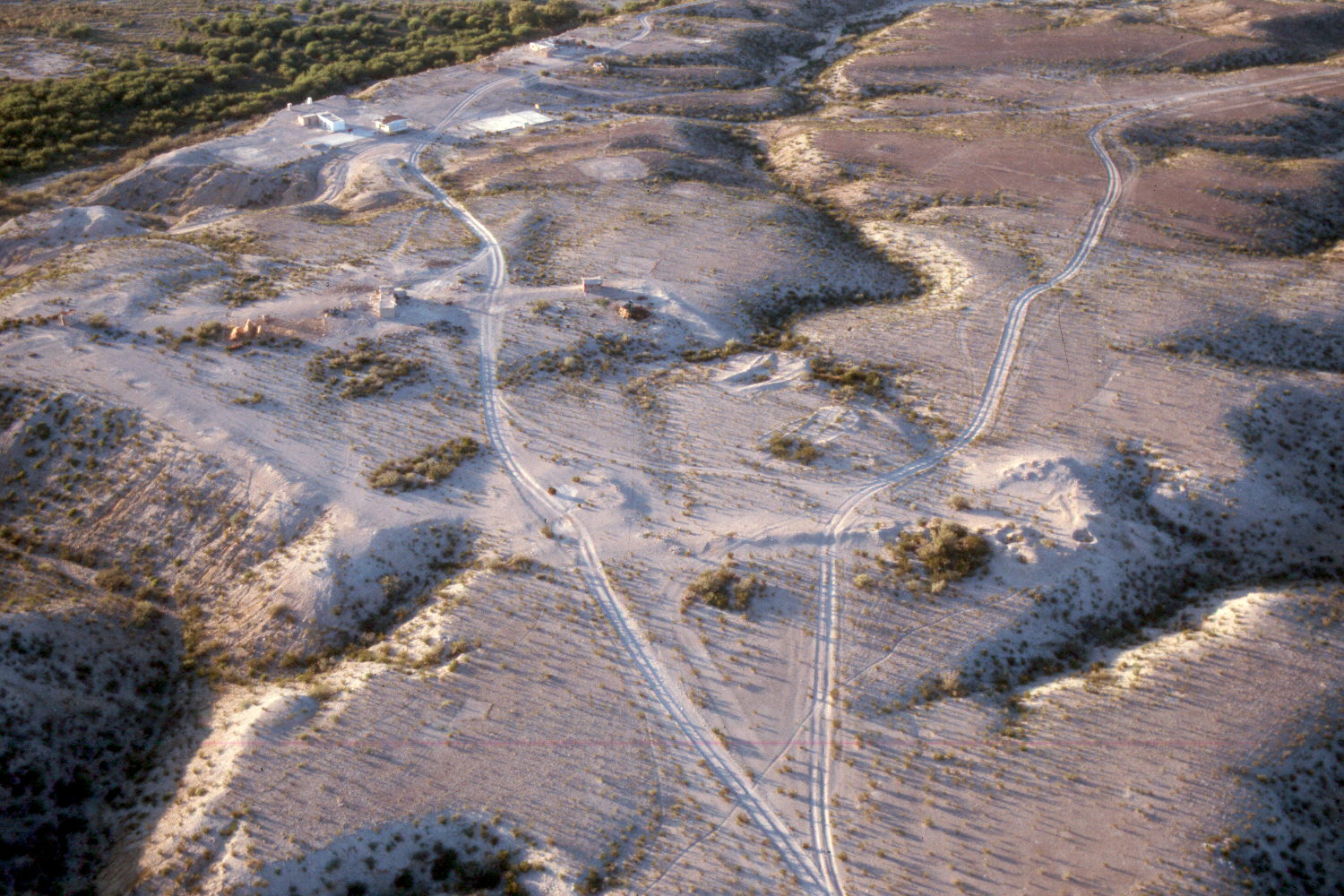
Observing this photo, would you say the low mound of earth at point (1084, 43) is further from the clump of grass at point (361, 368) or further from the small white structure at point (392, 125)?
the clump of grass at point (361, 368)

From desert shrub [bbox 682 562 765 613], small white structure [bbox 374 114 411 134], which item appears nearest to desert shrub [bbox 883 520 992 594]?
desert shrub [bbox 682 562 765 613]

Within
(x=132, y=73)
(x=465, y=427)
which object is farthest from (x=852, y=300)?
(x=132, y=73)

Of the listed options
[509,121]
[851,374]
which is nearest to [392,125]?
Result: [509,121]

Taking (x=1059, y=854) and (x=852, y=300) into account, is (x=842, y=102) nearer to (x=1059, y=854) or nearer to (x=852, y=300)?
(x=852, y=300)

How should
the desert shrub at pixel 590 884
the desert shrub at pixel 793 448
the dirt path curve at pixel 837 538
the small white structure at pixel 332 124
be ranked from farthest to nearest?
the small white structure at pixel 332 124
the desert shrub at pixel 793 448
the dirt path curve at pixel 837 538
the desert shrub at pixel 590 884

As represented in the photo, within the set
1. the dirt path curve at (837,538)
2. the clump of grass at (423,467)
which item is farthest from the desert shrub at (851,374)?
the clump of grass at (423,467)

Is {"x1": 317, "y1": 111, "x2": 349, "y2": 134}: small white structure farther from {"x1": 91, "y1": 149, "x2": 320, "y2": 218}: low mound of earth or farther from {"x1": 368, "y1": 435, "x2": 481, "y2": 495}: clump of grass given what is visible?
{"x1": 368, "y1": 435, "x2": 481, "y2": 495}: clump of grass

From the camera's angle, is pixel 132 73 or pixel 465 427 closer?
pixel 465 427
